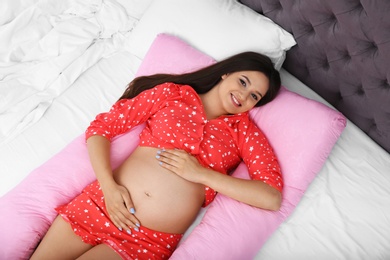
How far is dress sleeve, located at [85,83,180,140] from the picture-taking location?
1523 millimetres

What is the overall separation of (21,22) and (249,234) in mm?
1579

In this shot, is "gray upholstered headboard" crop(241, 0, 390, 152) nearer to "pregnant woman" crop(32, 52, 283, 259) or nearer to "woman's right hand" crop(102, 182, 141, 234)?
"pregnant woman" crop(32, 52, 283, 259)

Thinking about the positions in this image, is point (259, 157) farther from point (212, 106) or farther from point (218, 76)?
point (218, 76)

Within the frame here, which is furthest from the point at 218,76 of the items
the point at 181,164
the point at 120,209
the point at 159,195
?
the point at 120,209

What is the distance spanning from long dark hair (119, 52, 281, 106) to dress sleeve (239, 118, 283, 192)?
0.57ft

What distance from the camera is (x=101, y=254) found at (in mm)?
1295

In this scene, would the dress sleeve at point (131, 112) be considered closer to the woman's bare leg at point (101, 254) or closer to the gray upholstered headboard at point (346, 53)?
the woman's bare leg at point (101, 254)

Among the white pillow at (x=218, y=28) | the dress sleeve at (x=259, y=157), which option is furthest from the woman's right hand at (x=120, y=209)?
the white pillow at (x=218, y=28)

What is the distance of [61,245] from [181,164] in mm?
479

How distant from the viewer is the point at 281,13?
74.3 inches

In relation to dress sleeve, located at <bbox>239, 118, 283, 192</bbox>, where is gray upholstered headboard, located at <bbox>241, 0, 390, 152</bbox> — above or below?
above

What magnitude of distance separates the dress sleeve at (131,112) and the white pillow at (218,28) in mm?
383

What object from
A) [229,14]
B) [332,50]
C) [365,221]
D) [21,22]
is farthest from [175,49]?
[365,221]

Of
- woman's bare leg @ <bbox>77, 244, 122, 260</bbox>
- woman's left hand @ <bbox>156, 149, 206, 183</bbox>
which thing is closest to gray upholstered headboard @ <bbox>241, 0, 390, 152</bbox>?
woman's left hand @ <bbox>156, 149, 206, 183</bbox>
